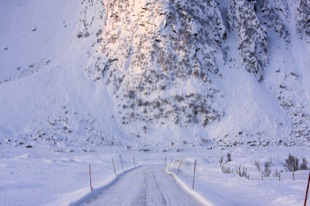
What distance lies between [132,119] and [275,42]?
22.8 meters

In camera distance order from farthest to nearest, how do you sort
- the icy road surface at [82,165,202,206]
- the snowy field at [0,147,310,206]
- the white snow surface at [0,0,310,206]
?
1. the white snow surface at [0,0,310,206]
2. the snowy field at [0,147,310,206]
3. the icy road surface at [82,165,202,206]

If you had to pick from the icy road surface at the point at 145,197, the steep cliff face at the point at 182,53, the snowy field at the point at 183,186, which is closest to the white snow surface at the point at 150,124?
the steep cliff face at the point at 182,53

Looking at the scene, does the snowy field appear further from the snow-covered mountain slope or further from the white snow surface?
the snow-covered mountain slope

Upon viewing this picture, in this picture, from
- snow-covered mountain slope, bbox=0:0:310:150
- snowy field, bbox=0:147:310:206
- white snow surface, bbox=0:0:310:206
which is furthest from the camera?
snow-covered mountain slope, bbox=0:0:310:150

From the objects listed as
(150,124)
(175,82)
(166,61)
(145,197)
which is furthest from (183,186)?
(166,61)

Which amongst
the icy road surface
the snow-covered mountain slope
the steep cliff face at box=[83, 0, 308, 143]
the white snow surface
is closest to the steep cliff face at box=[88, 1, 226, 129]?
the steep cliff face at box=[83, 0, 308, 143]

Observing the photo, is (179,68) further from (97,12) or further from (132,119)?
(97,12)

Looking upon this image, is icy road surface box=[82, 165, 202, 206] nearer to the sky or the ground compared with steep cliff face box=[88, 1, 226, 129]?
nearer to the ground

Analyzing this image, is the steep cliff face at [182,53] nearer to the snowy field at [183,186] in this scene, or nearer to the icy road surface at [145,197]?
the snowy field at [183,186]

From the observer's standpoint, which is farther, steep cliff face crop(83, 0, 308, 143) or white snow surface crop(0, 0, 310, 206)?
steep cliff face crop(83, 0, 308, 143)

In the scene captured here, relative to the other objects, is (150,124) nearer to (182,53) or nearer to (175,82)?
(175,82)

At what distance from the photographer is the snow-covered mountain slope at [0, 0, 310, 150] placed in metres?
41.5

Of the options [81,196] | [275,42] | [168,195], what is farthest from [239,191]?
[275,42]

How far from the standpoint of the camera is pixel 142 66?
46.8m
